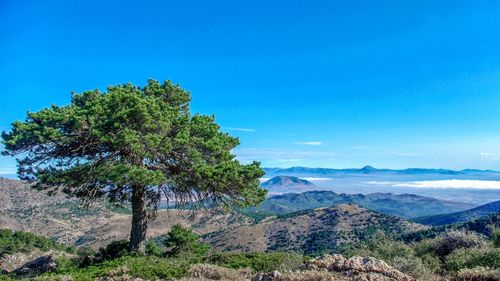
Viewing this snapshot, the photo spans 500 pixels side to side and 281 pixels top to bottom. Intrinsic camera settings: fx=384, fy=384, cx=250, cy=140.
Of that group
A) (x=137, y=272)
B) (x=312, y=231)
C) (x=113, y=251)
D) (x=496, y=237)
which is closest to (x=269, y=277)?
(x=137, y=272)

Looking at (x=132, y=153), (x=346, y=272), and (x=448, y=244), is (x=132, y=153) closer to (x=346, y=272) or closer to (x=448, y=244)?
(x=346, y=272)

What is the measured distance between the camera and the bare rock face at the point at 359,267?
10.7 metres

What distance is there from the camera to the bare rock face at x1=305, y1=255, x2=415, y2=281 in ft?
35.0

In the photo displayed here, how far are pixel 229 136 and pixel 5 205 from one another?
565 feet

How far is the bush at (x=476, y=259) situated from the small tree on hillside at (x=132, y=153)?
10.4 meters

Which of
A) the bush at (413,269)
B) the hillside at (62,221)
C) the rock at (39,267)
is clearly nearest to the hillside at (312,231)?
the hillside at (62,221)

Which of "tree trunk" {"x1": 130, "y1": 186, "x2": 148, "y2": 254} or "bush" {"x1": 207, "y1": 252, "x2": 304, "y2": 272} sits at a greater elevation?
"tree trunk" {"x1": 130, "y1": 186, "x2": 148, "y2": 254}


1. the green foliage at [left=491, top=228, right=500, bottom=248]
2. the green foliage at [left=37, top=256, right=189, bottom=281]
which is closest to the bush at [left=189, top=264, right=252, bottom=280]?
the green foliage at [left=37, top=256, right=189, bottom=281]

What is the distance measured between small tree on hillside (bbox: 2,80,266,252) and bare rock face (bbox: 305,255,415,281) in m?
8.59

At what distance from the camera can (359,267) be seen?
36.4 feet

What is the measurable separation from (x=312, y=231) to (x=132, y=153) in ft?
415

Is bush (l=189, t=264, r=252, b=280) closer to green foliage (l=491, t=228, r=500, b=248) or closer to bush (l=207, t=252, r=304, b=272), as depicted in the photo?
bush (l=207, t=252, r=304, b=272)

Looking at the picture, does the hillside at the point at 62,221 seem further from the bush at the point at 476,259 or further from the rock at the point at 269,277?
the rock at the point at 269,277

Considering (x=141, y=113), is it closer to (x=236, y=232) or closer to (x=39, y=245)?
(x=39, y=245)
